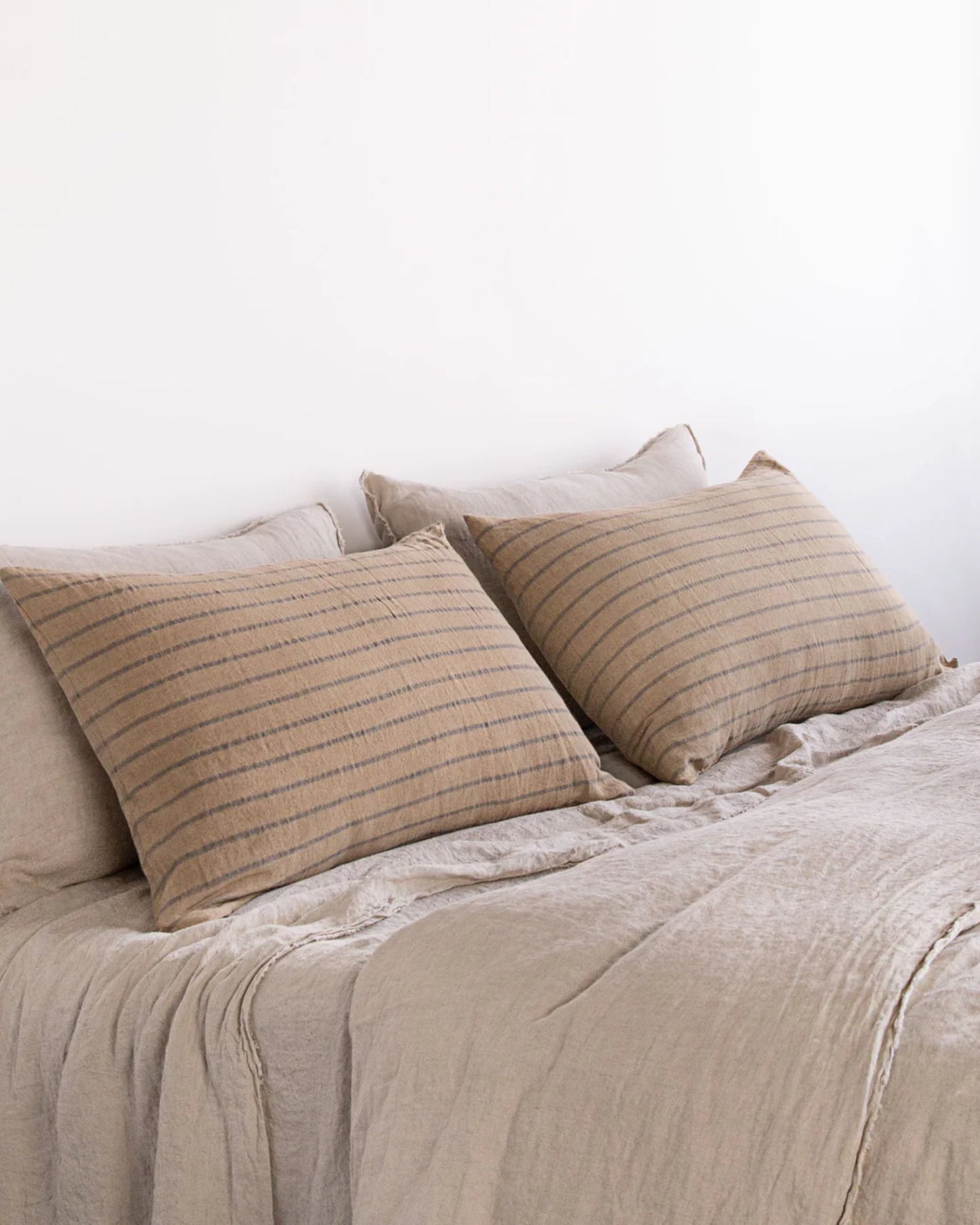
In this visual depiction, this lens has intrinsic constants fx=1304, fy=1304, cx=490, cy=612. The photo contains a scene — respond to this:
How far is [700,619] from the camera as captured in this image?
5.91 ft

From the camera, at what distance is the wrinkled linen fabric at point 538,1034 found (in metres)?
0.82

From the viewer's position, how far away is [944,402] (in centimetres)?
342

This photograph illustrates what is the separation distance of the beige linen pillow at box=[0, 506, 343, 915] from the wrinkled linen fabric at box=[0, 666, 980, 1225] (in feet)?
0.14

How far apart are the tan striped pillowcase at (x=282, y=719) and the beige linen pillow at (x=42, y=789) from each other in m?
0.06

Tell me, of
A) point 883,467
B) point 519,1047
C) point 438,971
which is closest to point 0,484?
point 438,971

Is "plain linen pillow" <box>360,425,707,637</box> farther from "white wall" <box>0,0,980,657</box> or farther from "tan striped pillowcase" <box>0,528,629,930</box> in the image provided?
"tan striped pillowcase" <box>0,528,629,930</box>

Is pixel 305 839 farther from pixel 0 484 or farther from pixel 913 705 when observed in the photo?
pixel 913 705

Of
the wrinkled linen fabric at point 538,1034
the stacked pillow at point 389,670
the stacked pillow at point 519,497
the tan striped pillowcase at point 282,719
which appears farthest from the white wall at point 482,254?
the wrinkled linen fabric at point 538,1034

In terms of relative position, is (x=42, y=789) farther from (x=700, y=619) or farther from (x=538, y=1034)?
(x=700, y=619)

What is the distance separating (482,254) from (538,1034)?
1657 millimetres

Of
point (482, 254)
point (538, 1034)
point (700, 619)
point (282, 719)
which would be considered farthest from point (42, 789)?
point (482, 254)

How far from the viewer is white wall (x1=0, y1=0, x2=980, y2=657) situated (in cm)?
176

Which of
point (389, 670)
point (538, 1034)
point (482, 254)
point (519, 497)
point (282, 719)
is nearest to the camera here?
point (538, 1034)

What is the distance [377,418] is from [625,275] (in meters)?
0.71
